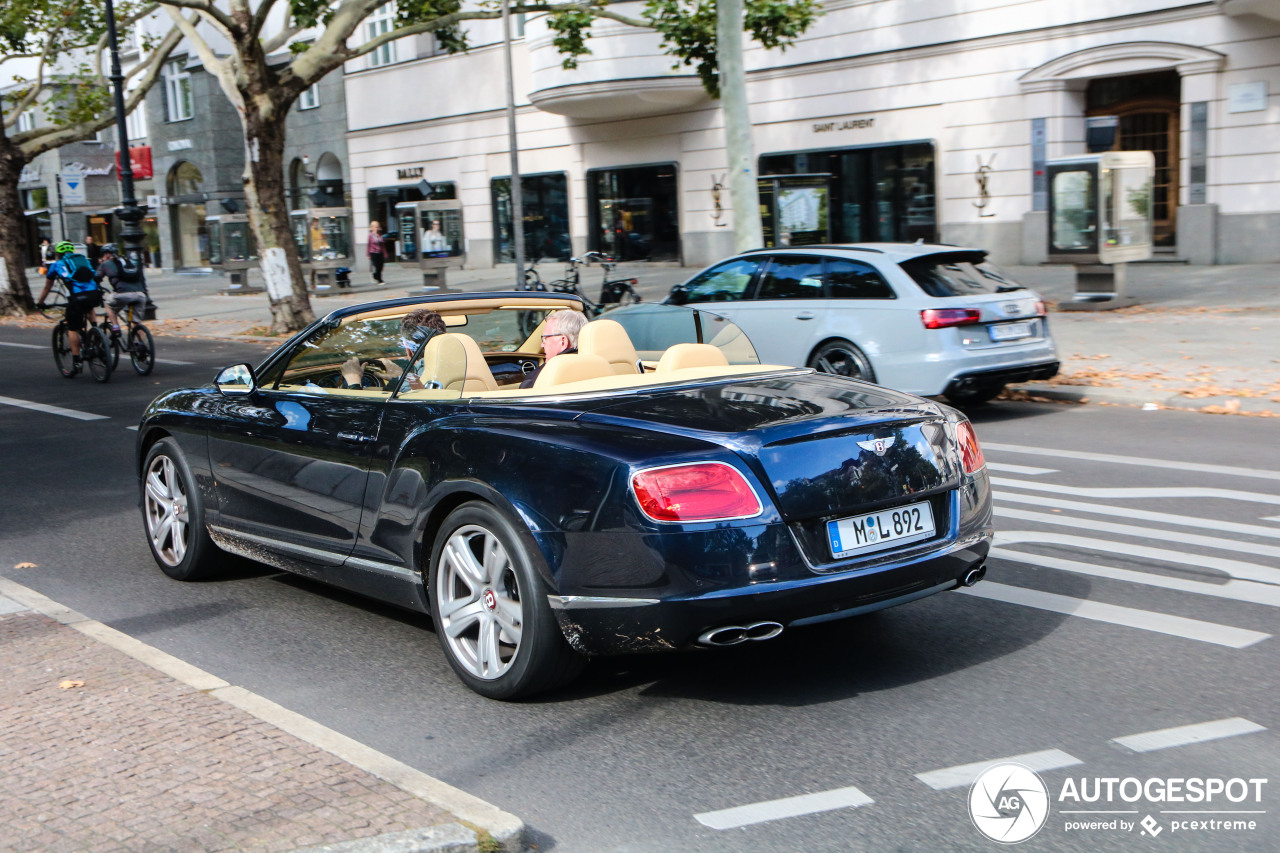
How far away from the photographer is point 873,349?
10773 millimetres

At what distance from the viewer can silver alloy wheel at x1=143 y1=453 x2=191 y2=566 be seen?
6395 millimetres

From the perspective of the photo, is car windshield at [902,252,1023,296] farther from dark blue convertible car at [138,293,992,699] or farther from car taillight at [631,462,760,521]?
car taillight at [631,462,760,521]

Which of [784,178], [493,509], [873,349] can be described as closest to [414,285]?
[784,178]

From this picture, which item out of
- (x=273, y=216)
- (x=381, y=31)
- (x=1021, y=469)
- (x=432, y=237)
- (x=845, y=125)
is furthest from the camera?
(x=381, y=31)

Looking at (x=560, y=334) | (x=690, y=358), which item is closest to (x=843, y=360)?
(x=560, y=334)

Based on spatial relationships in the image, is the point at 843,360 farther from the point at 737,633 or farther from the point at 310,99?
the point at 310,99

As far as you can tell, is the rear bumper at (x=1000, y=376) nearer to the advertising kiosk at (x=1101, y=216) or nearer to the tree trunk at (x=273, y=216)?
the advertising kiosk at (x=1101, y=216)

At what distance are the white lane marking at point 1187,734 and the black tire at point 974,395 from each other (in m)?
6.45

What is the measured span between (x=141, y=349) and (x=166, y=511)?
1087cm

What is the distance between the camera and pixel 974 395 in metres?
11.8

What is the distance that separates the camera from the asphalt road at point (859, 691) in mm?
3566

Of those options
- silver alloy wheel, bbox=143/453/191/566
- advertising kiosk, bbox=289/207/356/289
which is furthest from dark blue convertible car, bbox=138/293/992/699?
advertising kiosk, bbox=289/207/356/289

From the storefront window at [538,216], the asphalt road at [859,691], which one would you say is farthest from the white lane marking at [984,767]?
the storefront window at [538,216]

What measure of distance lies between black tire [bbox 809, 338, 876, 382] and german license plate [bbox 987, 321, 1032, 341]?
1019mm
